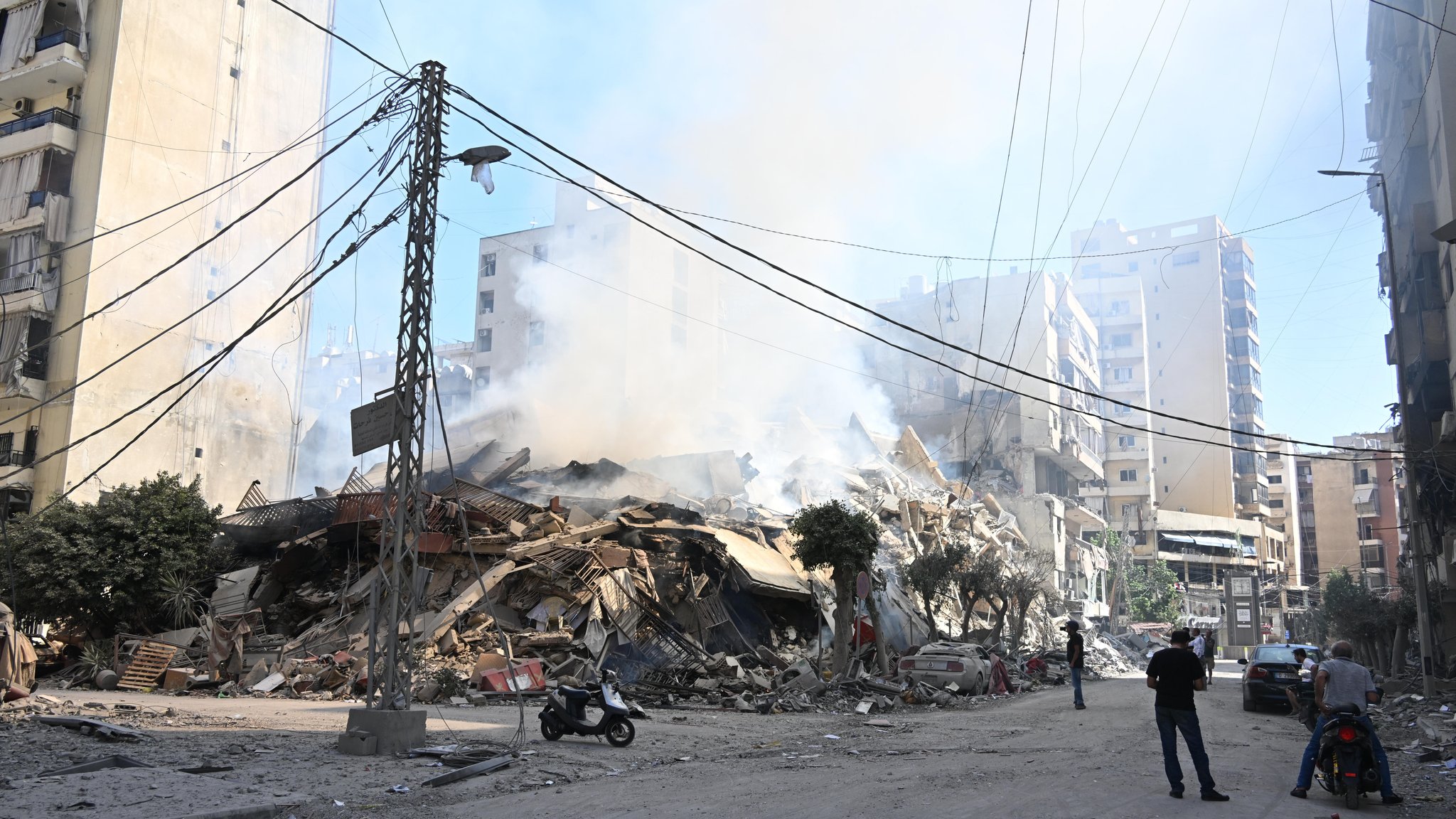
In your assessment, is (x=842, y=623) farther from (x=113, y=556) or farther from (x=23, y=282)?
(x=23, y=282)

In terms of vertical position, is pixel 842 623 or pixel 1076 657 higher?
pixel 842 623

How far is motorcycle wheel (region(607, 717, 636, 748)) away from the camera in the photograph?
37.9 ft

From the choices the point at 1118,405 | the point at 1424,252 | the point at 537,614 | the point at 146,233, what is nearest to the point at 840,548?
the point at 537,614

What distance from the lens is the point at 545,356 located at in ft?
197

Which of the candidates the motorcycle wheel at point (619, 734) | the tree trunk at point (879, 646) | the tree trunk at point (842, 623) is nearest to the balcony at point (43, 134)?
the tree trunk at point (842, 623)

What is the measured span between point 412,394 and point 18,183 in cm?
3152

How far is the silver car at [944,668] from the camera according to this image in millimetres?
20078

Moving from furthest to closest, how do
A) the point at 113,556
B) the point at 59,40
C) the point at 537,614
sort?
the point at 59,40 → the point at 113,556 → the point at 537,614

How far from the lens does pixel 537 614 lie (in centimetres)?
2105

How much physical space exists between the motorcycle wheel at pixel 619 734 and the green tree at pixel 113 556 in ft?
52.9

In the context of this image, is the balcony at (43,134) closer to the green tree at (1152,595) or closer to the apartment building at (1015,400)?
the apartment building at (1015,400)

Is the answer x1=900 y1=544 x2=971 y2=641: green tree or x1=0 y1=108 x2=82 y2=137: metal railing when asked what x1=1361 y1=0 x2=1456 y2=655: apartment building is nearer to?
x1=900 y1=544 x2=971 y2=641: green tree

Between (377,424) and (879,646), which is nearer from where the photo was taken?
(377,424)

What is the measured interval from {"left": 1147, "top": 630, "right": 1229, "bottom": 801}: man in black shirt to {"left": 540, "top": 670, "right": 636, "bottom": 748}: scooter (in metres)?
5.82
